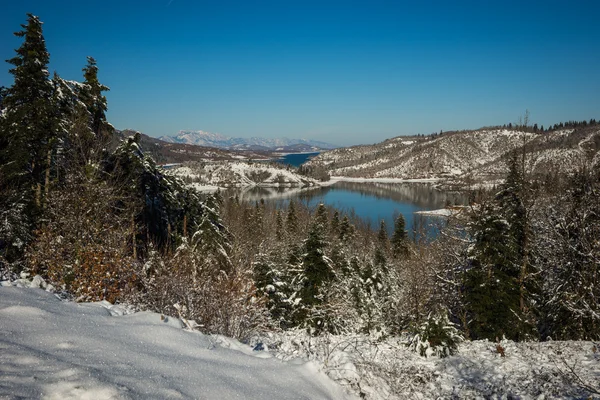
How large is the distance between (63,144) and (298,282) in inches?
614

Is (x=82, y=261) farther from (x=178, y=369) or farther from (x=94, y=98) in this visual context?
(x=94, y=98)

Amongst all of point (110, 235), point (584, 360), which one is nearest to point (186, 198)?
point (110, 235)

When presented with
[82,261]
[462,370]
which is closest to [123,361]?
[82,261]

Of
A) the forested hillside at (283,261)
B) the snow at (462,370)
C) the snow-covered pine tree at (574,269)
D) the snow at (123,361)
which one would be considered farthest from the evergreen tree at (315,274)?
the snow at (123,361)

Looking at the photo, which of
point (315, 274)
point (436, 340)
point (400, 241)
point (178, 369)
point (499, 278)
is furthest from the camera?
point (400, 241)

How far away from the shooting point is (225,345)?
5.55 metres

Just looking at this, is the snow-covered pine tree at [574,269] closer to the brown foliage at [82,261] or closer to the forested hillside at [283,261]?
the forested hillside at [283,261]

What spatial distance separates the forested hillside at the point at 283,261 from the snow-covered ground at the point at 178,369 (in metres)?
0.17

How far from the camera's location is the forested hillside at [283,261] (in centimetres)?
739

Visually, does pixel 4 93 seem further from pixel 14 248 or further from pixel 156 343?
pixel 156 343

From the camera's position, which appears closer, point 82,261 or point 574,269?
point 82,261

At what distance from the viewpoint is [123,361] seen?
391cm

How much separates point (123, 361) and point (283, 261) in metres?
19.4

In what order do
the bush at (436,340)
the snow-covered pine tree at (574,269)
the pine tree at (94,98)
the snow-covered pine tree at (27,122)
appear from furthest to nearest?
the pine tree at (94,98) → the snow-covered pine tree at (27,122) → the snow-covered pine tree at (574,269) → the bush at (436,340)
